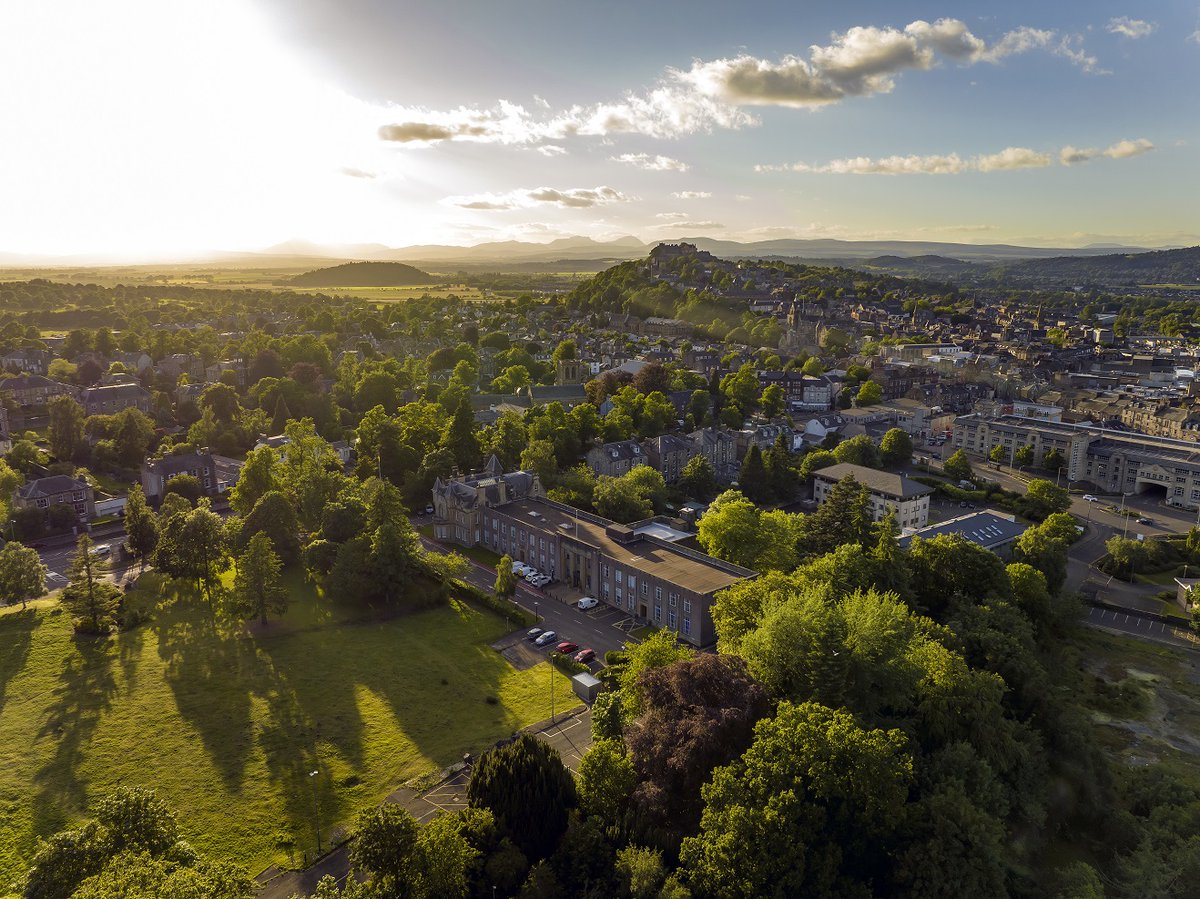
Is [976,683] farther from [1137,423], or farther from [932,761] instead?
[1137,423]

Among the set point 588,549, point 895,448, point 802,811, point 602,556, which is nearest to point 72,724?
point 588,549

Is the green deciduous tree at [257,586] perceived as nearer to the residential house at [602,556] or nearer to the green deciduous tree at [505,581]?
the green deciduous tree at [505,581]

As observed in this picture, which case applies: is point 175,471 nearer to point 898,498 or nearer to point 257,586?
point 257,586

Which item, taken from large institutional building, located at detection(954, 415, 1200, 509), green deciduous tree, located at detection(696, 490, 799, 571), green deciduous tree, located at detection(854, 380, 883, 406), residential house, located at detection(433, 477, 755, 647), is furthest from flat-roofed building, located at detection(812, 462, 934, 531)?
green deciduous tree, located at detection(854, 380, 883, 406)

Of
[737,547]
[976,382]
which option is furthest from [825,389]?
[737,547]

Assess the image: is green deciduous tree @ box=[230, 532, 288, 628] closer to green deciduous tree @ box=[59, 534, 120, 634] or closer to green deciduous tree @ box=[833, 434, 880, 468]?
green deciduous tree @ box=[59, 534, 120, 634]
